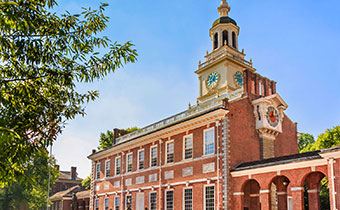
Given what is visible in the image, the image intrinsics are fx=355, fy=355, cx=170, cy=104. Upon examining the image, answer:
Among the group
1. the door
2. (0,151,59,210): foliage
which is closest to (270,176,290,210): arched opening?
the door

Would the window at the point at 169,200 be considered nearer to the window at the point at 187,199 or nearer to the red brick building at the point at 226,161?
the red brick building at the point at 226,161

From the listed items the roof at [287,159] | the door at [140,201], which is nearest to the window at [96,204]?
the door at [140,201]

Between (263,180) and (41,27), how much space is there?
17491 millimetres

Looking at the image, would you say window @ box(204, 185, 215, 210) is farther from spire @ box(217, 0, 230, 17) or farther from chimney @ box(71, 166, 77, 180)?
chimney @ box(71, 166, 77, 180)

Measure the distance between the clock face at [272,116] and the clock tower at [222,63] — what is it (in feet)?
33.7

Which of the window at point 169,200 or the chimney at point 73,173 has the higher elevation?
the chimney at point 73,173

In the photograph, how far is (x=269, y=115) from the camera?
2673 centimetres

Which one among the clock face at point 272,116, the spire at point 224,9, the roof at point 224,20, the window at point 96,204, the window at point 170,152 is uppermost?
the spire at point 224,9

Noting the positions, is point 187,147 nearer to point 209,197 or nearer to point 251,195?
point 209,197

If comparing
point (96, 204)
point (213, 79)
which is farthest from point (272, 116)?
point (96, 204)

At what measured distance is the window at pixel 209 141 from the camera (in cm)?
2474

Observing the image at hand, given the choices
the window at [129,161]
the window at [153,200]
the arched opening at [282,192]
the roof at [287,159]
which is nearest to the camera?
the roof at [287,159]

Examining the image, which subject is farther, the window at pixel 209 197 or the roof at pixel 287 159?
the window at pixel 209 197

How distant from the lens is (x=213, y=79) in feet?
130
